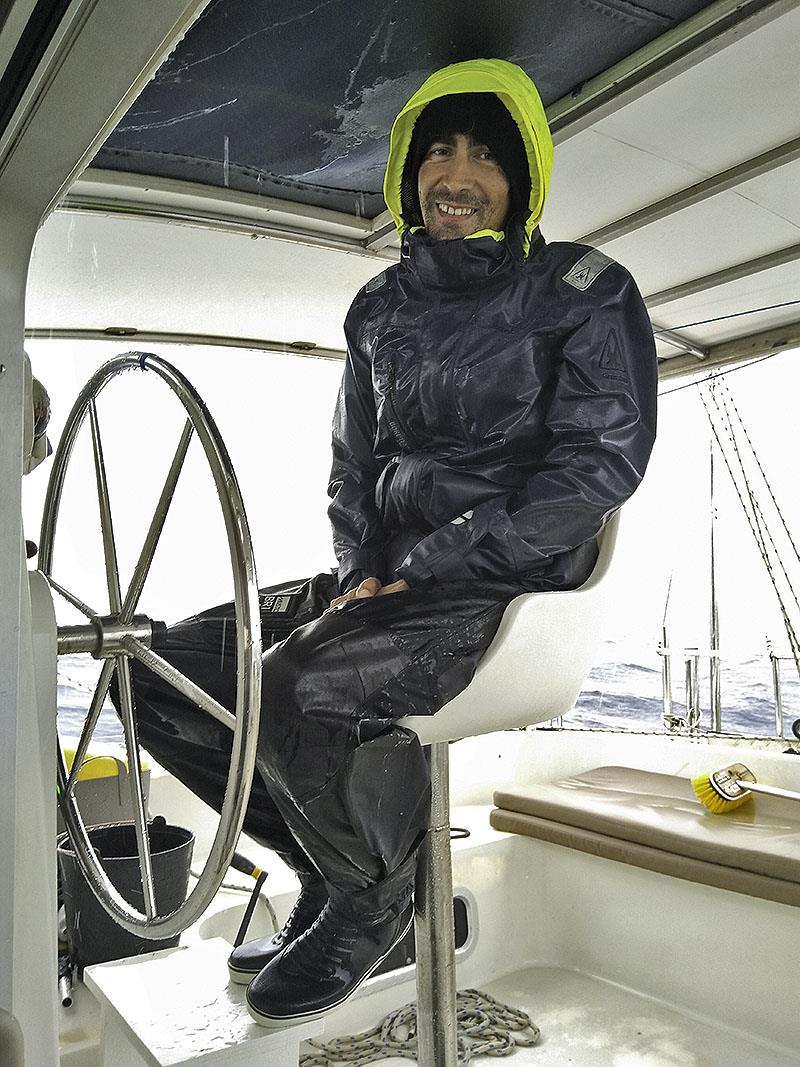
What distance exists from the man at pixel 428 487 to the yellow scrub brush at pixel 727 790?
3.69ft

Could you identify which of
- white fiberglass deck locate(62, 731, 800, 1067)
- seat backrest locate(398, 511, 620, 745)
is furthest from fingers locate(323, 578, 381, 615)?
white fiberglass deck locate(62, 731, 800, 1067)

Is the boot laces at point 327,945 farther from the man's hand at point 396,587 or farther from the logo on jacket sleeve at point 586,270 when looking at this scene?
the logo on jacket sleeve at point 586,270

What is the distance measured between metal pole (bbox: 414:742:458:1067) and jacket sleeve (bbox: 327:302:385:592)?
12.1 inches

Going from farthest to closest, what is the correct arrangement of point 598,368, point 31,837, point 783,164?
point 783,164, point 598,368, point 31,837

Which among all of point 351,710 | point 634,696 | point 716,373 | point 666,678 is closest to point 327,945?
point 351,710

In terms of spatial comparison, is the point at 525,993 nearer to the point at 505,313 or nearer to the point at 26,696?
the point at 505,313

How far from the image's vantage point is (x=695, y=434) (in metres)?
2.97

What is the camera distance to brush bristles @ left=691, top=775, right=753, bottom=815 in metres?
2.22

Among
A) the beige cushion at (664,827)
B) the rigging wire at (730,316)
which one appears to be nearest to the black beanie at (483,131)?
the rigging wire at (730,316)

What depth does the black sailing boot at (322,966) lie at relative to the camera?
1.14 meters

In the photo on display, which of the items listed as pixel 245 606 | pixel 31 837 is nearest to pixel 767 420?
pixel 245 606

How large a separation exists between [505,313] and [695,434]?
5.72ft

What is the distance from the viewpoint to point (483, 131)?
1.45 meters

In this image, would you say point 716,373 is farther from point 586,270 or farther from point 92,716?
point 92,716
